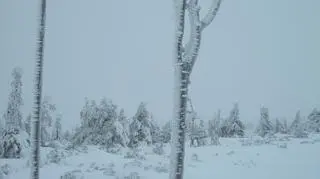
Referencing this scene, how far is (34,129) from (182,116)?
3845 millimetres

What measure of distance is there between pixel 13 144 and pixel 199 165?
43.8ft

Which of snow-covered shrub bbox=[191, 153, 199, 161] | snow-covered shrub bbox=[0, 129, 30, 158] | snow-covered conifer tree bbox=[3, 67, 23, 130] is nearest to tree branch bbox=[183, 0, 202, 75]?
snow-covered shrub bbox=[191, 153, 199, 161]

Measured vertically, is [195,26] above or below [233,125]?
below

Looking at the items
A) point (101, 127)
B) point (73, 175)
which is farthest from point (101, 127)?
point (73, 175)

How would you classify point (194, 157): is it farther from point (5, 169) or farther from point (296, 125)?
point (296, 125)

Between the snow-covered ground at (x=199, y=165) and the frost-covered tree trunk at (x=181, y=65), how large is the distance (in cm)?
1073

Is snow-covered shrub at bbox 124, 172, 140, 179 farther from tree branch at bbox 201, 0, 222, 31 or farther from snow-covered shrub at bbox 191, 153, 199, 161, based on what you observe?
tree branch at bbox 201, 0, 222, 31

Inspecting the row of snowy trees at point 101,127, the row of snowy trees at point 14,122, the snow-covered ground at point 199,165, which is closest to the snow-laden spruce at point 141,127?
the row of snowy trees at point 101,127

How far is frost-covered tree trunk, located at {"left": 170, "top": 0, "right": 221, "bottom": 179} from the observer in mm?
9992

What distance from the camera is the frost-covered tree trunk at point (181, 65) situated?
9.99 metres

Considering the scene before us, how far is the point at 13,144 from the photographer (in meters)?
32.5

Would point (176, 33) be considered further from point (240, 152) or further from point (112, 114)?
point (112, 114)

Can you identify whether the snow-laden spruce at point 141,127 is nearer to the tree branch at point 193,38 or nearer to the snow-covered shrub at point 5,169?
the snow-covered shrub at point 5,169

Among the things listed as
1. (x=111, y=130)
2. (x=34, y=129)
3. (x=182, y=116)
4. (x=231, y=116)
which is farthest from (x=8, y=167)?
(x=231, y=116)
